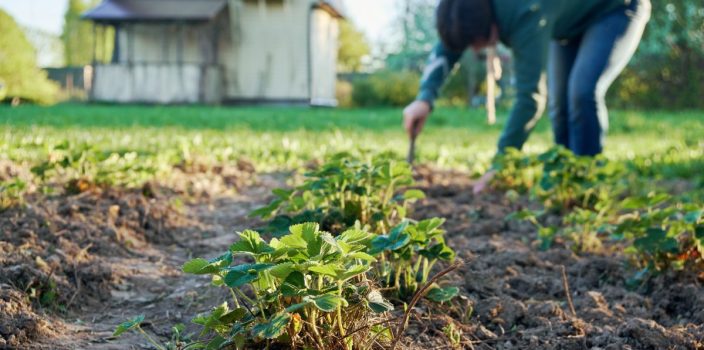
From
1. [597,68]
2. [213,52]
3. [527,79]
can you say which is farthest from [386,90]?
[597,68]

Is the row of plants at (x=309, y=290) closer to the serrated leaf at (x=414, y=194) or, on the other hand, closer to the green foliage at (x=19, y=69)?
the serrated leaf at (x=414, y=194)

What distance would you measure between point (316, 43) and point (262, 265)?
64.4ft

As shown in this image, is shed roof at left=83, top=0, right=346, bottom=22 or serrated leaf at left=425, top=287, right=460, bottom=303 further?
shed roof at left=83, top=0, right=346, bottom=22

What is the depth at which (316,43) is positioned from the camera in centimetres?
2064

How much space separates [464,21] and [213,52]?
1726cm

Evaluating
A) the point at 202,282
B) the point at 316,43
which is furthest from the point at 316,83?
the point at 202,282

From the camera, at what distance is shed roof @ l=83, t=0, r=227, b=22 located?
64.3ft

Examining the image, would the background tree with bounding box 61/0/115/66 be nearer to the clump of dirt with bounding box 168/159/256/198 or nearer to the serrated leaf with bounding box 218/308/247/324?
the clump of dirt with bounding box 168/159/256/198

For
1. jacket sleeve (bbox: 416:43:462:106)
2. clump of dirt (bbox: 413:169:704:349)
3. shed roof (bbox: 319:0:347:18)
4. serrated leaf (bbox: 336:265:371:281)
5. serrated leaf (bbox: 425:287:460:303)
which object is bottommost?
clump of dirt (bbox: 413:169:704:349)

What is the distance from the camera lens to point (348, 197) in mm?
2740

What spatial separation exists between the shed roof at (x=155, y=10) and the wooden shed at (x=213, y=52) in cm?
3

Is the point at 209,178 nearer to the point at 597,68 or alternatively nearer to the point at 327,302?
the point at 597,68

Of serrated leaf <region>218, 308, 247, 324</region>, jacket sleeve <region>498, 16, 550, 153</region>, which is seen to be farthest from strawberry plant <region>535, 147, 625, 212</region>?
serrated leaf <region>218, 308, 247, 324</region>

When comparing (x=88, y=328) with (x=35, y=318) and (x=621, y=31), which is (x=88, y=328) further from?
(x=621, y=31)
